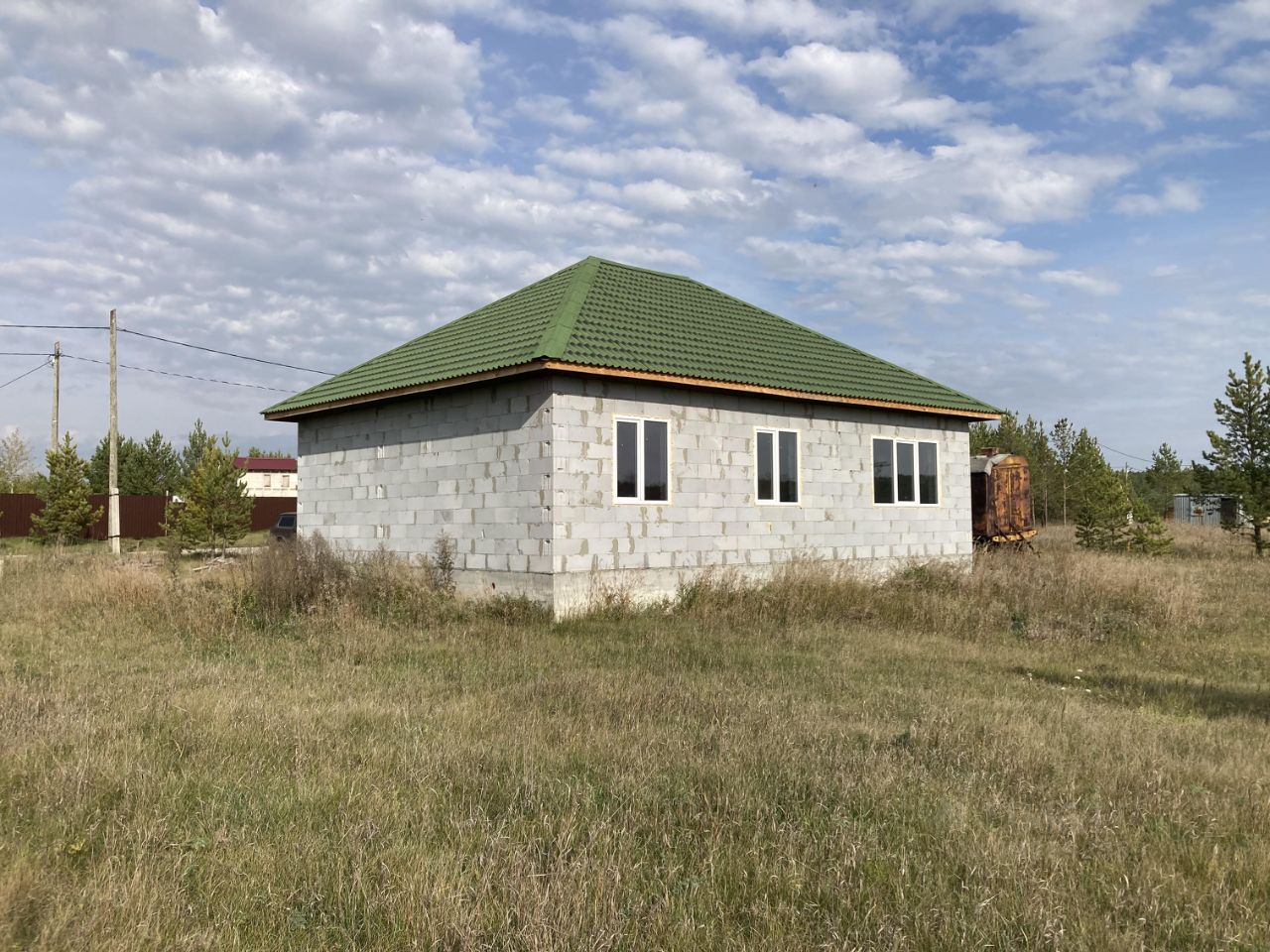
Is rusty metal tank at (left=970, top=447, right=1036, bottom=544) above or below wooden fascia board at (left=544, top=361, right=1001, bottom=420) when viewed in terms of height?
below

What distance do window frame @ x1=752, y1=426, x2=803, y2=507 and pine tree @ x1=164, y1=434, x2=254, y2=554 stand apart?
21362 millimetres

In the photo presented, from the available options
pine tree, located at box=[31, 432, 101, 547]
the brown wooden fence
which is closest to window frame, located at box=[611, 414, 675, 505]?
pine tree, located at box=[31, 432, 101, 547]

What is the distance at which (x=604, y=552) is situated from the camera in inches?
546

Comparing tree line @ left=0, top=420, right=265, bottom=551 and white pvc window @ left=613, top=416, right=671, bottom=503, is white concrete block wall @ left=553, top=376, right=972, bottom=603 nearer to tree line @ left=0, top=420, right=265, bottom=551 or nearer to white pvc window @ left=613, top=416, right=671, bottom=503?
white pvc window @ left=613, top=416, right=671, bottom=503

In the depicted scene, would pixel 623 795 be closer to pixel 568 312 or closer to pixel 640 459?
pixel 640 459

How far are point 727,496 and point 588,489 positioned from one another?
3.02 meters

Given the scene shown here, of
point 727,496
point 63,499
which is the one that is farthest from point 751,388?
point 63,499

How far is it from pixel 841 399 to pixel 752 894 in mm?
13862

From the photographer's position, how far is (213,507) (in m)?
30.7

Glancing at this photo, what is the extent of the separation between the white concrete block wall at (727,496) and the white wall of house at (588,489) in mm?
26

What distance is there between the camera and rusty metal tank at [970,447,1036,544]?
82.7 feet

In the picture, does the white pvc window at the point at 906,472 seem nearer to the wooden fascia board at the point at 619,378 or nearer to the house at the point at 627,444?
the house at the point at 627,444

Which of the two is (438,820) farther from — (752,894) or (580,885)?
(752,894)

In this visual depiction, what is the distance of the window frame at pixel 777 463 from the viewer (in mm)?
Answer: 16156
